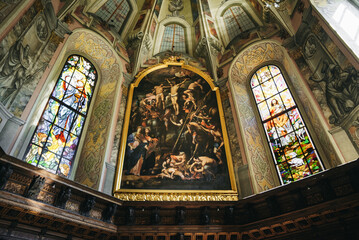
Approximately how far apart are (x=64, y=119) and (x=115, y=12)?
6432mm

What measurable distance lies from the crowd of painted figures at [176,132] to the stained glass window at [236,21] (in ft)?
11.5

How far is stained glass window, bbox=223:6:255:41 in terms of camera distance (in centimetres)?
1252

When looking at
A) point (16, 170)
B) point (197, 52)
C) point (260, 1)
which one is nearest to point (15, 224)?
point (16, 170)

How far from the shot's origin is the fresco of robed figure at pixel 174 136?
27.2ft

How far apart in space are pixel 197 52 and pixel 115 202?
869cm

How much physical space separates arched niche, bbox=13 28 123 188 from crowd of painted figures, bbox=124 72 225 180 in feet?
2.89

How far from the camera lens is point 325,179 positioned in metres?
6.10

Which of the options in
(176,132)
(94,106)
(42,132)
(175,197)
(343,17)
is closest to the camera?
(175,197)

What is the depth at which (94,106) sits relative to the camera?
9969mm

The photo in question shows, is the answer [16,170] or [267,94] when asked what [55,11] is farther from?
[267,94]

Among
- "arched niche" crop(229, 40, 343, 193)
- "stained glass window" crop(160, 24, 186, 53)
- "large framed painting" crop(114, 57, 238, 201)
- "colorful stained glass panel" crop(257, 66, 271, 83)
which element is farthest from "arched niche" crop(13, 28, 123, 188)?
"colorful stained glass panel" crop(257, 66, 271, 83)

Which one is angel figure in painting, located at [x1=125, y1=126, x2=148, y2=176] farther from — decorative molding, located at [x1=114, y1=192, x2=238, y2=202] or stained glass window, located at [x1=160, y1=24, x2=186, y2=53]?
stained glass window, located at [x1=160, y1=24, x2=186, y2=53]

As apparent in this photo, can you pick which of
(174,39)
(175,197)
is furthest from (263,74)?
(175,197)

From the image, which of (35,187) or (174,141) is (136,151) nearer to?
(174,141)
